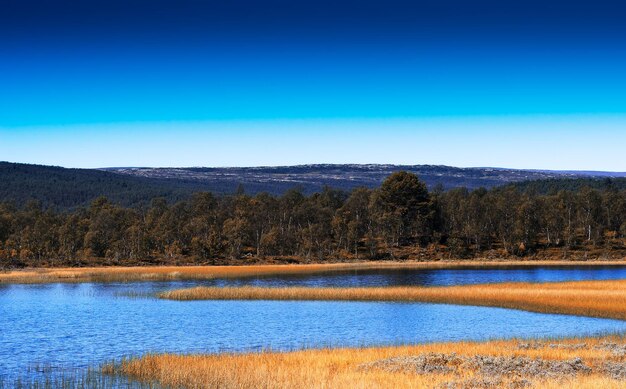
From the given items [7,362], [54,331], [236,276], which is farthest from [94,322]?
[236,276]

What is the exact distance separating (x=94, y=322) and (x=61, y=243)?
87.4 metres

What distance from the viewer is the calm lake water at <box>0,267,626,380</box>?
37.0 metres

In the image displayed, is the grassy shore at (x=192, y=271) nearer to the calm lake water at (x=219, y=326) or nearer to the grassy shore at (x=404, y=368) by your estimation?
the calm lake water at (x=219, y=326)

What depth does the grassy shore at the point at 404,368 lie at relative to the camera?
24.8m

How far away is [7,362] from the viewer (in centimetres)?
3281

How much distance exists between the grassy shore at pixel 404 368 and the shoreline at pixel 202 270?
6008cm

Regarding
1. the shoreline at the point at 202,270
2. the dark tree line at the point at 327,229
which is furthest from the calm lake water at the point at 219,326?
the dark tree line at the point at 327,229

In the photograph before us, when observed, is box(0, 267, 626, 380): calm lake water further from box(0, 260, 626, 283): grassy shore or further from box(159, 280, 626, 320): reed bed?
box(0, 260, 626, 283): grassy shore

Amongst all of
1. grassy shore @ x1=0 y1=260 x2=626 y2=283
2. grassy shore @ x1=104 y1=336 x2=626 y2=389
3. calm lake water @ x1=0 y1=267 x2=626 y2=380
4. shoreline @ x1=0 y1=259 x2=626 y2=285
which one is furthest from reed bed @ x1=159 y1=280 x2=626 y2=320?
grassy shore @ x1=0 y1=260 x2=626 y2=283

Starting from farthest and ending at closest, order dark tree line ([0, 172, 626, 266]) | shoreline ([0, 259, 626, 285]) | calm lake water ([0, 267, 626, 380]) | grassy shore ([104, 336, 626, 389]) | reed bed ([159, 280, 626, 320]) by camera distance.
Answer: dark tree line ([0, 172, 626, 266]), shoreline ([0, 259, 626, 285]), reed bed ([159, 280, 626, 320]), calm lake water ([0, 267, 626, 380]), grassy shore ([104, 336, 626, 389])

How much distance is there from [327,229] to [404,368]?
120299 millimetres

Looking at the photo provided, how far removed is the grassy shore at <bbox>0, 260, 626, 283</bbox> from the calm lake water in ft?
78.7

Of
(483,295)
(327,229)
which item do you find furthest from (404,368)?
(327,229)

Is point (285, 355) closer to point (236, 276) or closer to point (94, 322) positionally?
point (94, 322)
